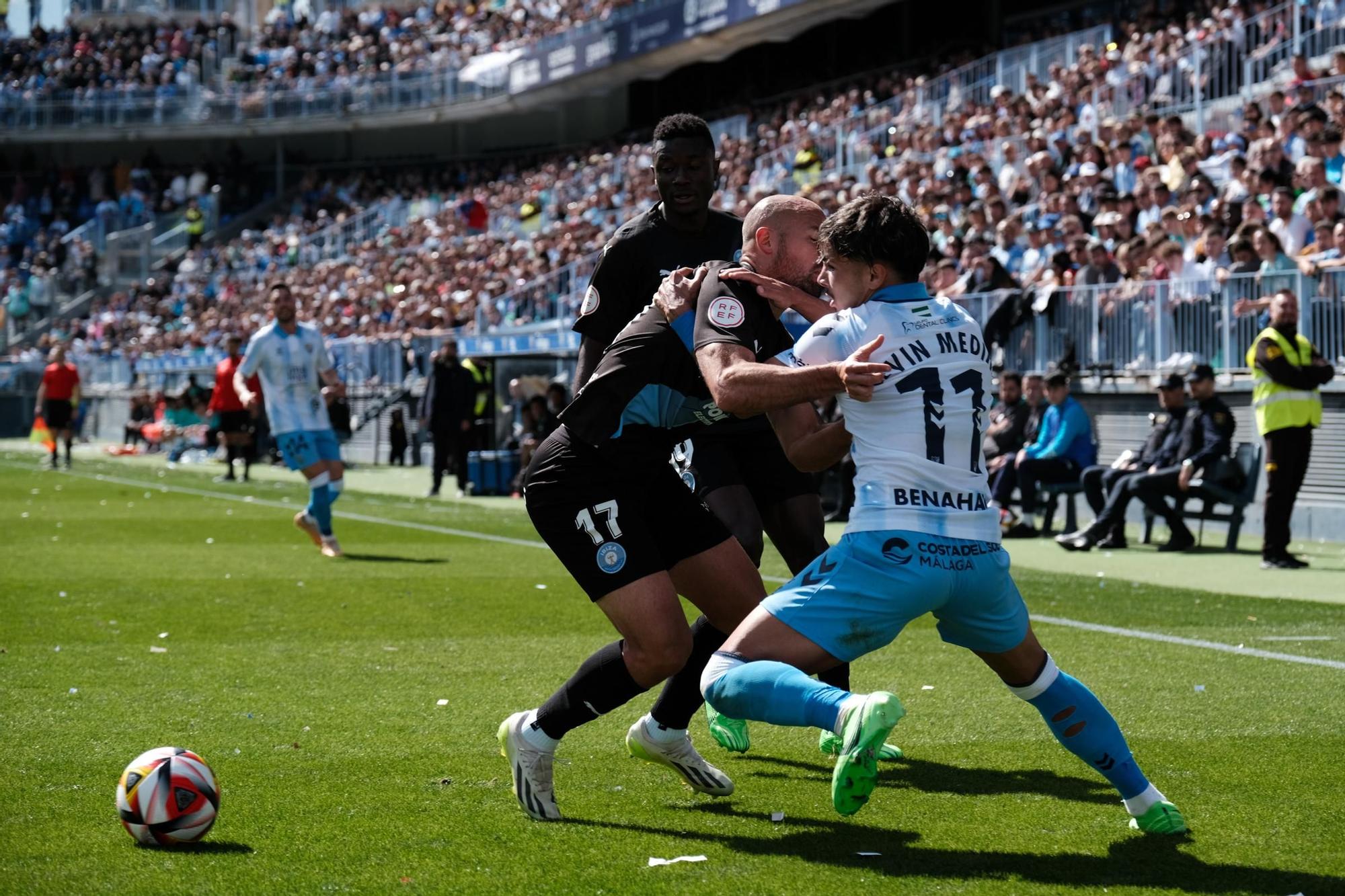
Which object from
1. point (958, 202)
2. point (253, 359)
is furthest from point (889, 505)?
point (958, 202)

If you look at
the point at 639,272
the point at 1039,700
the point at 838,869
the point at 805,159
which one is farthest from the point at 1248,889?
the point at 805,159

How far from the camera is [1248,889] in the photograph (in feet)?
14.7

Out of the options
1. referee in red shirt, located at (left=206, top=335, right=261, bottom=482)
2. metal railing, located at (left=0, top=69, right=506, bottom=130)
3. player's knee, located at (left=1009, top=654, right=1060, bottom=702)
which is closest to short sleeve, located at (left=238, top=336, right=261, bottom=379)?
player's knee, located at (left=1009, top=654, right=1060, bottom=702)

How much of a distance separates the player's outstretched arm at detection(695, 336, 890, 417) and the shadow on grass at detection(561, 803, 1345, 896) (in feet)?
4.29

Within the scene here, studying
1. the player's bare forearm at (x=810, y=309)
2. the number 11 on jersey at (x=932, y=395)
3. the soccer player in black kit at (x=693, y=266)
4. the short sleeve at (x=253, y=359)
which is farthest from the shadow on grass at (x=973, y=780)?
the short sleeve at (x=253, y=359)

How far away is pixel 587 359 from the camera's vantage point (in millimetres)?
6312

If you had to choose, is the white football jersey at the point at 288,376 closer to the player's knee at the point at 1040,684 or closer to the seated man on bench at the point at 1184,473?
the seated man on bench at the point at 1184,473

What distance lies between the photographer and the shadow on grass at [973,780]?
5742 millimetres

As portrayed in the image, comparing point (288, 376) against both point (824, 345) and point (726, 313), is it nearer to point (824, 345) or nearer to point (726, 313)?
point (726, 313)

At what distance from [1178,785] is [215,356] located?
36.7 m

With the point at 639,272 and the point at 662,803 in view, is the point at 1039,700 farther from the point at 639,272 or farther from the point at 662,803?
the point at 639,272

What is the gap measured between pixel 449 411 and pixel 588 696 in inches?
739

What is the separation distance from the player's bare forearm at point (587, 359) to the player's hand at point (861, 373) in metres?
1.75

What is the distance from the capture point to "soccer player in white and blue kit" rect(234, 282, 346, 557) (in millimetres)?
14398
